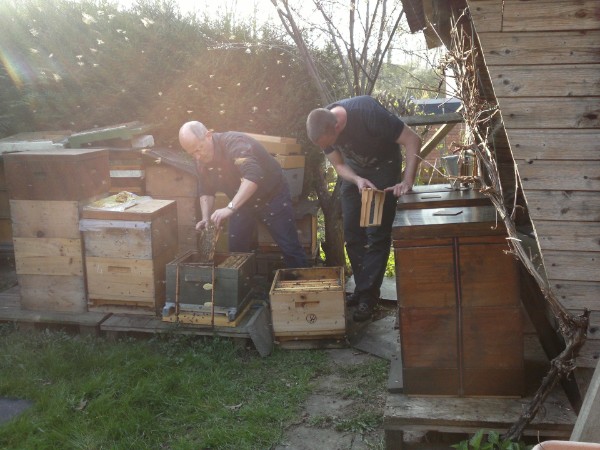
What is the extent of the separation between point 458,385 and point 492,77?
1706 mm

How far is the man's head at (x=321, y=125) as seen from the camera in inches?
189

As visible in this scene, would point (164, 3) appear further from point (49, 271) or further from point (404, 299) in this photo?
point (404, 299)

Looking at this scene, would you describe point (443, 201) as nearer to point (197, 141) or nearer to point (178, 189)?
point (197, 141)

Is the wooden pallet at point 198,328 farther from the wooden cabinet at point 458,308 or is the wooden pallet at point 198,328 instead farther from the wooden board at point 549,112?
the wooden board at point 549,112

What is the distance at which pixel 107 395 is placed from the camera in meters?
4.12

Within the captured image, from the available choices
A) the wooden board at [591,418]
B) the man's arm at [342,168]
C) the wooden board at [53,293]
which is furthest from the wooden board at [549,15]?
the wooden board at [53,293]

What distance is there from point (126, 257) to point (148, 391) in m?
1.34

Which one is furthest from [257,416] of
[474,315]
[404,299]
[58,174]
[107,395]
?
[58,174]

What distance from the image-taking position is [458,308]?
11.0 feet

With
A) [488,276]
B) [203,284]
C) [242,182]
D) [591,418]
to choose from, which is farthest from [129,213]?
[591,418]

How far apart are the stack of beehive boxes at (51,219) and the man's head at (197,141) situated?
31.4 inches

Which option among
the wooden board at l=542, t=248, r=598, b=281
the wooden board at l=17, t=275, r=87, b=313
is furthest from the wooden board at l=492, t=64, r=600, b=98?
the wooden board at l=17, t=275, r=87, b=313

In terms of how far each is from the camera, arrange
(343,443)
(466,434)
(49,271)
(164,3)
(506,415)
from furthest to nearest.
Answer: (164,3) < (49,271) < (343,443) < (466,434) < (506,415)

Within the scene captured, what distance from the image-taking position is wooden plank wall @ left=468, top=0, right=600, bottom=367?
2594 millimetres
